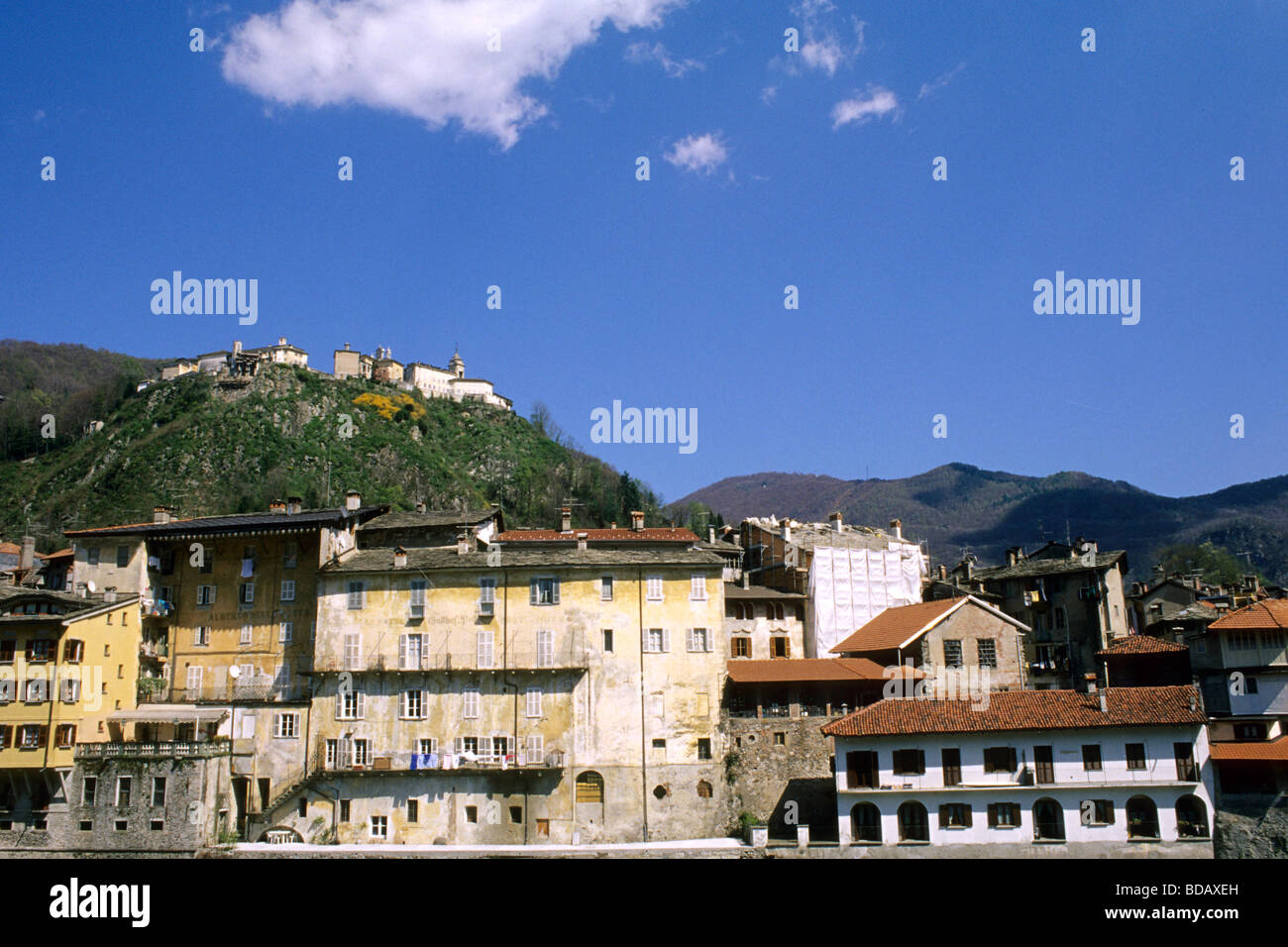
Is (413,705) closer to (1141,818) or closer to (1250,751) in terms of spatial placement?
(1141,818)

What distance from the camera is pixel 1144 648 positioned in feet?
204

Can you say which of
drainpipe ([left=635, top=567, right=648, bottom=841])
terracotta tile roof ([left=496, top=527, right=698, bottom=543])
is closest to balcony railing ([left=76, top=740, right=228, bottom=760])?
terracotta tile roof ([left=496, top=527, right=698, bottom=543])

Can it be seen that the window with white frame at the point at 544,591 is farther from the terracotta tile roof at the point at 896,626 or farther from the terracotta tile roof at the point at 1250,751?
the terracotta tile roof at the point at 1250,751

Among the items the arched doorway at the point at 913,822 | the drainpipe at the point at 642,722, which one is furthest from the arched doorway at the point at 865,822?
the drainpipe at the point at 642,722

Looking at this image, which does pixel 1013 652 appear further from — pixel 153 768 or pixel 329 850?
pixel 153 768

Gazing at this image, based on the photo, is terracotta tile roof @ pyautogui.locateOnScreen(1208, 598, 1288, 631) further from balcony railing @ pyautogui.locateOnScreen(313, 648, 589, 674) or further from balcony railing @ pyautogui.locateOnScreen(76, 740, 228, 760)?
balcony railing @ pyautogui.locateOnScreen(76, 740, 228, 760)

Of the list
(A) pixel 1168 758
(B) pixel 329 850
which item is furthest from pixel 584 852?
(A) pixel 1168 758

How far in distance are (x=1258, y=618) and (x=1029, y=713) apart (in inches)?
748

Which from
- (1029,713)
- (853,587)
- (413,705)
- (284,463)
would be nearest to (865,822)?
(1029,713)

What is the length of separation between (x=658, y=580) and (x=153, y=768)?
28388 mm

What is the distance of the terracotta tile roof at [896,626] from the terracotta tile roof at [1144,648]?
1083 cm

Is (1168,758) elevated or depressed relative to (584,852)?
elevated
